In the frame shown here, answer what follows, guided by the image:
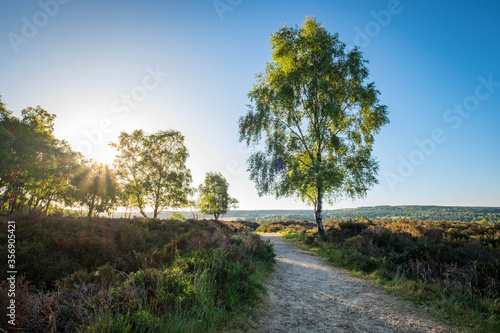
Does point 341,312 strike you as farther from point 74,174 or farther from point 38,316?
point 74,174

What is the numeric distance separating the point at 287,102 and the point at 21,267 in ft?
49.8

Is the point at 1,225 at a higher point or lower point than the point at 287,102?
lower

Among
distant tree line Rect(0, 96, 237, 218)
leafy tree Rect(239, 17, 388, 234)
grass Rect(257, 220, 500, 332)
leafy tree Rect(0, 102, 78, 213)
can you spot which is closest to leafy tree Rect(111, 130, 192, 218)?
distant tree line Rect(0, 96, 237, 218)

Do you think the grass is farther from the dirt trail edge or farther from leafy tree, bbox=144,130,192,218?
leafy tree, bbox=144,130,192,218

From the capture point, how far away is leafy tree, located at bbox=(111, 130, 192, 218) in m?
24.7

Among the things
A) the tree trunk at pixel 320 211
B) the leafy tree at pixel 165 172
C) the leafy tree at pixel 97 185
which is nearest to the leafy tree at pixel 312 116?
the tree trunk at pixel 320 211

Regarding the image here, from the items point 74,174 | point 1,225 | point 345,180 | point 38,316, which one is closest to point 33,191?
point 74,174

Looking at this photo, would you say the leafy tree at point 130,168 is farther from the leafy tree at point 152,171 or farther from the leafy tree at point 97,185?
the leafy tree at point 97,185

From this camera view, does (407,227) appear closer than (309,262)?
No

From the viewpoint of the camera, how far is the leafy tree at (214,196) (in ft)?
133

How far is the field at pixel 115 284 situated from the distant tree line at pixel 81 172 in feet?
32.2

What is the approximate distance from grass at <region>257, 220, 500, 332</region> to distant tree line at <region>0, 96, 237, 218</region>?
18794 millimetres

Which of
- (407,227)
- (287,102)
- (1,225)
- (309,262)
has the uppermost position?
(287,102)

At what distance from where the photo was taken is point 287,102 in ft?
50.2
